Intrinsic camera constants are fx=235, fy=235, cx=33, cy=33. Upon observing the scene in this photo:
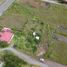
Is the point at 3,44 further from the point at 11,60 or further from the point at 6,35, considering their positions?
the point at 11,60

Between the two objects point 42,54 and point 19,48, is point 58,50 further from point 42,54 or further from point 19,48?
point 19,48

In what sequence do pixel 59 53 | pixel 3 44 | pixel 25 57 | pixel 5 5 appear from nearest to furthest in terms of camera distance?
pixel 25 57 < pixel 3 44 < pixel 59 53 < pixel 5 5

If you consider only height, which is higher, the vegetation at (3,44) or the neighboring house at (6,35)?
the neighboring house at (6,35)

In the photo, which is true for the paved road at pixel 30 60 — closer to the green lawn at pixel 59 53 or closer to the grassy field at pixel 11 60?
the grassy field at pixel 11 60

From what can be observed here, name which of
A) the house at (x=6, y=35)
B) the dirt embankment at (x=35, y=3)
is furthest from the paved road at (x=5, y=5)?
the house at (x=6, y=35)

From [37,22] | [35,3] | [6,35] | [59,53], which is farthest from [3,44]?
[35,3]

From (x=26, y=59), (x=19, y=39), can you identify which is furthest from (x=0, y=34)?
(x=26, y=59)

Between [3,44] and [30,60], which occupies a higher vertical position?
[3,44]
